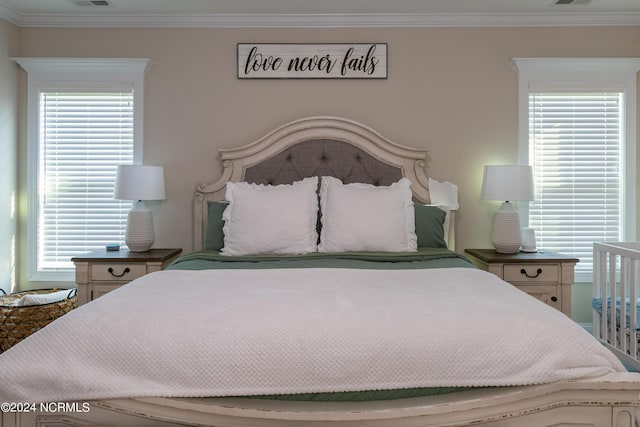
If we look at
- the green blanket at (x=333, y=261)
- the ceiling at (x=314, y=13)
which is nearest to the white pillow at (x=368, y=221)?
the green blanket at (x=333, y=261)

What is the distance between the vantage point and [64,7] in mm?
3400

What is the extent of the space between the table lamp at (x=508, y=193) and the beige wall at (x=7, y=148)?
11.4 ft

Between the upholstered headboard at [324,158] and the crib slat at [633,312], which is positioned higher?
the upholstered headboard at [324,158]

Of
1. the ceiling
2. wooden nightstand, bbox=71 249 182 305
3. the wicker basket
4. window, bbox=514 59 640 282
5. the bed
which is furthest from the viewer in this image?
window, bbox=514 59 640 282

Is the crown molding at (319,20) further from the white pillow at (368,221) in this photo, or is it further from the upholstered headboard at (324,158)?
the white pillow at (368,221)

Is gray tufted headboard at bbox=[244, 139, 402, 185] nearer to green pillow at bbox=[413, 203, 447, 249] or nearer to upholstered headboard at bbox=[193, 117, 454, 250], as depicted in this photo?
upholstered headboard at bbox=[193, 117, 454, 250]

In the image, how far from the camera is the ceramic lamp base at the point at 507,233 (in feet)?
10.6

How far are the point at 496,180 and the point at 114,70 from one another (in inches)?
114

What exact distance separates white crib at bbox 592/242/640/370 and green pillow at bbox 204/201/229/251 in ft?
7.78

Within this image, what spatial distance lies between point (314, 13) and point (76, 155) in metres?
2.09

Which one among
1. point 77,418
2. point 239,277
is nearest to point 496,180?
point 239,277

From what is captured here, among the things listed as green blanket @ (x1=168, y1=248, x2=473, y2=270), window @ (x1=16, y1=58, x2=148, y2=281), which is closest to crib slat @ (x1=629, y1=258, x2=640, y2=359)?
green blanket @ (x1=168, y1=248, x2=473, y2=270)

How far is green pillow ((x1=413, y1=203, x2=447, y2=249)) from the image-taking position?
9.97ft

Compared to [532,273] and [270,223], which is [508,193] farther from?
[270,223]
